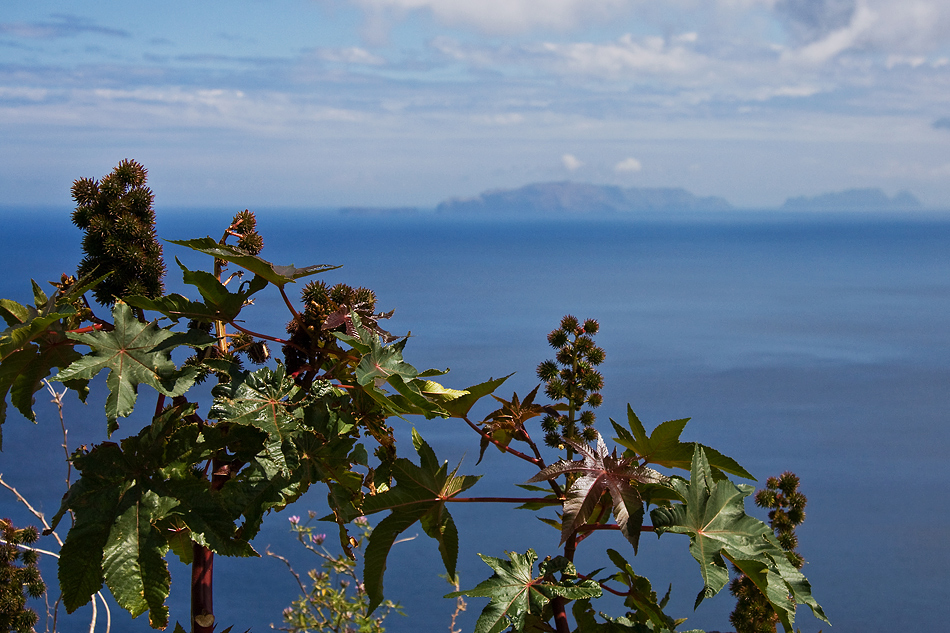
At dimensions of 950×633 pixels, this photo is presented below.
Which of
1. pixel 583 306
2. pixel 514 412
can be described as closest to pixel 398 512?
pixel 514 412

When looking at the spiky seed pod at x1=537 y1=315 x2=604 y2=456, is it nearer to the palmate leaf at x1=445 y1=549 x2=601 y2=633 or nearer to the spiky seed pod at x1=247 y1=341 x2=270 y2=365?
the palmate leaf at x1=445 y1=549 x2=601 y2=633

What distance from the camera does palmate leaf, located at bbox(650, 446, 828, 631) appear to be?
34.6 inches

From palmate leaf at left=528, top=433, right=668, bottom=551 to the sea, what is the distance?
215 millimetres

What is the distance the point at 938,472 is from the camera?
1577 cm

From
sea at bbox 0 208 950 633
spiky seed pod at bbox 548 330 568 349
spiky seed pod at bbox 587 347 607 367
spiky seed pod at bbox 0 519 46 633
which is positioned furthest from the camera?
sea at bbox 0 208 950 633

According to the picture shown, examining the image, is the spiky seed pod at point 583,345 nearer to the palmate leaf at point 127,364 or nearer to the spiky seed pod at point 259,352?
the spiky seed pod at point 259,352

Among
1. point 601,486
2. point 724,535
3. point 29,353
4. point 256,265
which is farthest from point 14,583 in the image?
point 724,535

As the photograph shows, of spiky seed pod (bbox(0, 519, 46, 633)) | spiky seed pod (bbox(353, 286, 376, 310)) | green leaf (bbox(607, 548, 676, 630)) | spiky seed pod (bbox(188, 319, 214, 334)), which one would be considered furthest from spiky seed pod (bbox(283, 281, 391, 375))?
spiky seed pod (bbox(0, 519, 46, 633))

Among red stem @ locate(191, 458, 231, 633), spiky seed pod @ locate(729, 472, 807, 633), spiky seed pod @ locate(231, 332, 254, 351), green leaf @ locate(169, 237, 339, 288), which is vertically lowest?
spiky seed pod @ locate(729, 472, 807, 633)

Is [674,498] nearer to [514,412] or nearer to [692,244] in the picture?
[514,412]

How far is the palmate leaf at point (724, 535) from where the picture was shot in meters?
0.88

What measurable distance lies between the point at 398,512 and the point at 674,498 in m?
0.36

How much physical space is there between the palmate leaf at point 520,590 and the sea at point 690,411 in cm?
22

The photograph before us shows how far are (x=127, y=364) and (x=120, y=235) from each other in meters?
0.25
